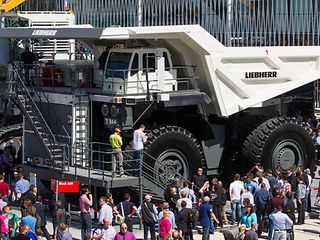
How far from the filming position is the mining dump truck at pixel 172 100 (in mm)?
23766

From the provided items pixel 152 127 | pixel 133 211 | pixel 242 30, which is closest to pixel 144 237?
pixel 133 211

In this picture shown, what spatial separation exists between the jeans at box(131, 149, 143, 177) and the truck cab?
149 centimetres

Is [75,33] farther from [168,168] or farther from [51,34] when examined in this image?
[168,168]

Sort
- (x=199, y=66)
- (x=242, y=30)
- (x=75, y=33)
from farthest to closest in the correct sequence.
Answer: (x=242, y=30), (x=199, y=66), (x=75, y=33)

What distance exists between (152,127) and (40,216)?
4620 mm

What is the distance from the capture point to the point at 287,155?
26.4 m

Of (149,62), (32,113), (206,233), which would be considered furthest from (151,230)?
(32,113)

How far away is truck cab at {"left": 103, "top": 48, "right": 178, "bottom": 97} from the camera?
78.0 ft

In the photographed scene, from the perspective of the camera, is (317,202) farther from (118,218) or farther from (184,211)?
(118,218)

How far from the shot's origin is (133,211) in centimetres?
2044

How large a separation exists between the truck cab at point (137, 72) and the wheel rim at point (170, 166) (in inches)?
63.6

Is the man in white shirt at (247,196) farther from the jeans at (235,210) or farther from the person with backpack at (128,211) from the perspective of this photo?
the person with backpack at (128,211)

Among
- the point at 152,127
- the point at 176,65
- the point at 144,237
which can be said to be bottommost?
the point at 144,237

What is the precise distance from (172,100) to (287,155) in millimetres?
4080
